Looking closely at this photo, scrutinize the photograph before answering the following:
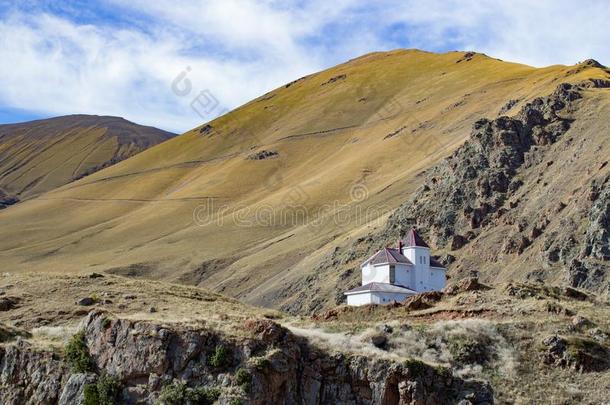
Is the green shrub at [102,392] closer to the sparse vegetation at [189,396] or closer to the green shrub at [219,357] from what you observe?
the sparse vegetation at [189,396]

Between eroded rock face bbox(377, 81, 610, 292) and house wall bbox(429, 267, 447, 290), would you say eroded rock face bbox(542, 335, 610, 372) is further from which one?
eroded rock face bbox(377, 81, 610, 292)

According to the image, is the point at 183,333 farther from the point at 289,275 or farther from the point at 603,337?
the point at 289,275

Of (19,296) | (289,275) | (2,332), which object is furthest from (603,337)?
(289,275)

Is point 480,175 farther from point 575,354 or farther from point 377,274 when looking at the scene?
point 575,354

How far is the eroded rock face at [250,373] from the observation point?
77.8 ft

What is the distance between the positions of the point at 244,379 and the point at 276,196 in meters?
118

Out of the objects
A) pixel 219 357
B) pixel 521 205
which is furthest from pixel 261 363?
pixel 521 205

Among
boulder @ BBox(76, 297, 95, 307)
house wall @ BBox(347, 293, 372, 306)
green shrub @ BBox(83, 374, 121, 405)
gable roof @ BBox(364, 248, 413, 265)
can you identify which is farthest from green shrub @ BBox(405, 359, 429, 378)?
gable roof @ BBox(364, 248, 413, 265)

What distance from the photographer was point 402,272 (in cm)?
5309

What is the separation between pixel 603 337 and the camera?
1123 inches

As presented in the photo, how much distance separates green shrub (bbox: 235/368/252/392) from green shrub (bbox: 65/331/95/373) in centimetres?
514

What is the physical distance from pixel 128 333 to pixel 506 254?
163ft

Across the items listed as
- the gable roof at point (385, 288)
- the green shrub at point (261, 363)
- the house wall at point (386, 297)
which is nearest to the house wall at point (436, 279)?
the gable roof at point (385, 288)

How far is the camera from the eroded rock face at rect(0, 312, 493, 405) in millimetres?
23719
